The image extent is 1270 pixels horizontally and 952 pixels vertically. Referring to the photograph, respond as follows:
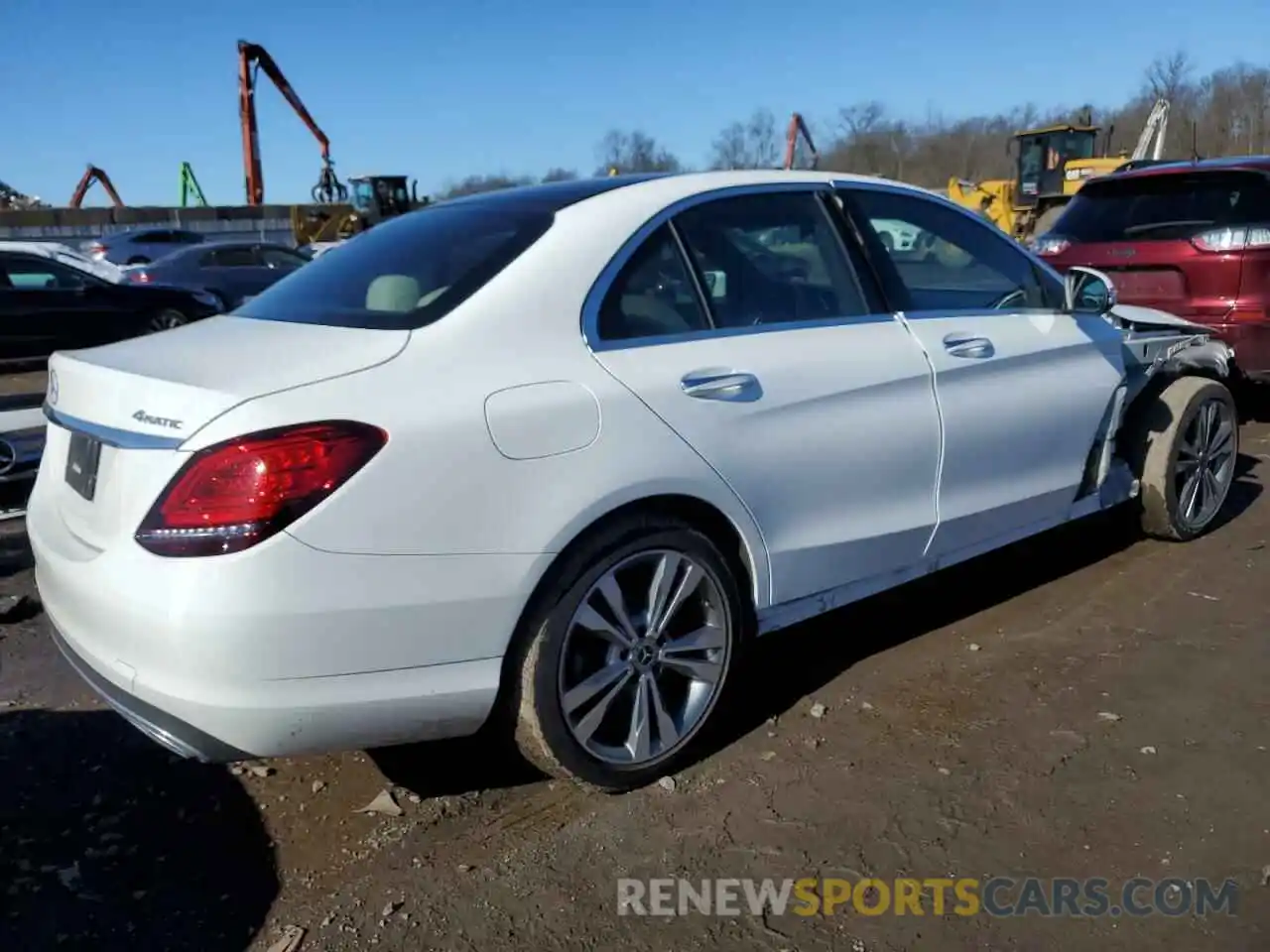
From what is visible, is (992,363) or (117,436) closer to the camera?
(117,436)

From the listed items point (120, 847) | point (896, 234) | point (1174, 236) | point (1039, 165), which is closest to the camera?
point (120, 847)

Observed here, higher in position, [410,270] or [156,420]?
[410,270]

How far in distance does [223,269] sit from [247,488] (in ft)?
54.2

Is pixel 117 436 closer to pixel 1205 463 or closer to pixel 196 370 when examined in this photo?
pixel 196 370

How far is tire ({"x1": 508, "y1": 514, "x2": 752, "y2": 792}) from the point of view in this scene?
2725 mm

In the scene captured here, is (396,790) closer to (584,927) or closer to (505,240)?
(584,927)

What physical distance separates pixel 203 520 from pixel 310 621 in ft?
1.01

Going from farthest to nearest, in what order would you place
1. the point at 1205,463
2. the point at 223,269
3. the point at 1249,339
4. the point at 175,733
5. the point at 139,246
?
the point at 139,246 < the point at 223,269 < the point at 1249,339 < the point at 1205,463 < the point at 175,733

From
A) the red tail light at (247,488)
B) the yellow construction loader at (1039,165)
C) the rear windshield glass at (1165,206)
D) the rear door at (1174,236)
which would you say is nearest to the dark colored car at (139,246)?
the yellow construction loader at (1039,165)

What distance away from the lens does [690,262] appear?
3156mm

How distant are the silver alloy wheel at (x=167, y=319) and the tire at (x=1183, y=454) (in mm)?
11079

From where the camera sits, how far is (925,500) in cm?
358

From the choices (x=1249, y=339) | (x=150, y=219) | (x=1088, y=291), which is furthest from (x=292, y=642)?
(x=150, y=219)

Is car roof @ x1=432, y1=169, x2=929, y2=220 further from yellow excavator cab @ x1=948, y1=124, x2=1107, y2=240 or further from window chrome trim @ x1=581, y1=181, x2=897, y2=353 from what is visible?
yellow excavator cab @ x1=948, y1=124, x2=1107, y2=240
